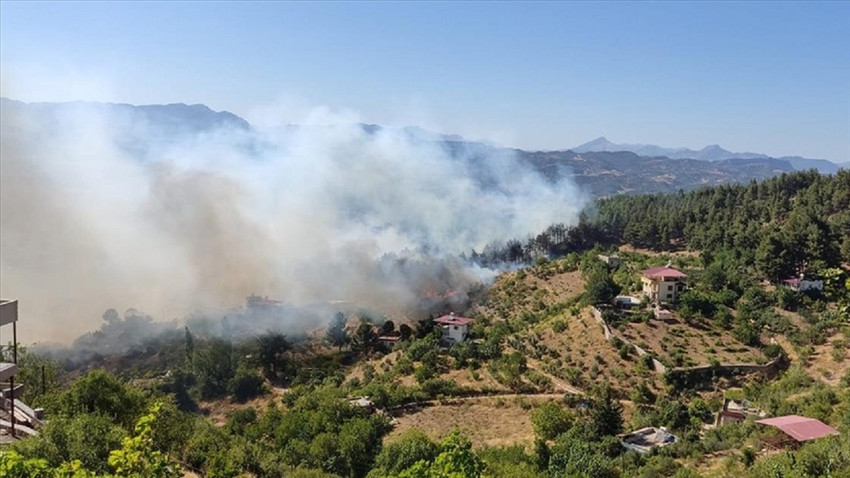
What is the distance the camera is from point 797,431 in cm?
1653

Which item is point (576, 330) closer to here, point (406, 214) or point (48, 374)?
point (48, 374)

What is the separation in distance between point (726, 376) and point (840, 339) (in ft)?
21.1

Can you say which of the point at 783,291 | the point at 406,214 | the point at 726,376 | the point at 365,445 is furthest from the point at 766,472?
the point at 406,214

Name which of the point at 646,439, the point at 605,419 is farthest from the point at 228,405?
the point at 646,439

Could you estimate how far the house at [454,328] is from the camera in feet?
114

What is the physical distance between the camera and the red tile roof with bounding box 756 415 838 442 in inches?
634

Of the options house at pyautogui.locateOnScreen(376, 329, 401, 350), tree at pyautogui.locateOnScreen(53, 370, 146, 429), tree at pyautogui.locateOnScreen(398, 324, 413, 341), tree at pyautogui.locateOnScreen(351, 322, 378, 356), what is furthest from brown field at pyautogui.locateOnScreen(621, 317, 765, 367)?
tree at pyautogui.locateOnScreen(53, 370, 146, 429)

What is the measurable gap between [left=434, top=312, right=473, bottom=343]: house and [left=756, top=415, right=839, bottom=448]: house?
62.1ft

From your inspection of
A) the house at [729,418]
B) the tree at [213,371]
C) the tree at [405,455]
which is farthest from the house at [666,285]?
the tree at [213,371]

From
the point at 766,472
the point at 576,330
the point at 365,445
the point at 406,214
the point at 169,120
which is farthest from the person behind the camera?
the point at 169,120

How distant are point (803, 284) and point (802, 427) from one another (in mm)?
21230

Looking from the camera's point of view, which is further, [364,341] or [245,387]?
[364,341]

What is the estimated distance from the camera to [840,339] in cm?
2802

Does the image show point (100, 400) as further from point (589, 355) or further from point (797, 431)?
point (589, 355)
